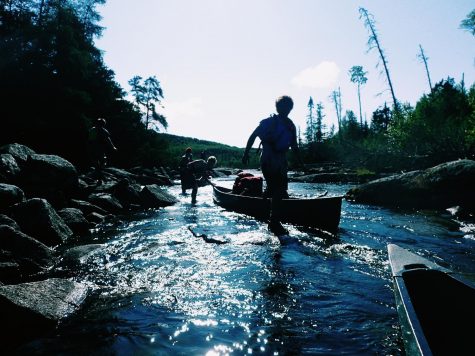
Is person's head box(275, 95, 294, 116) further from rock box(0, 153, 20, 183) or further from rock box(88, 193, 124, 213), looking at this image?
rock box(88, 193, 124, 213)

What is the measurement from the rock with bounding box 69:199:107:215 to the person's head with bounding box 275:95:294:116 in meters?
6.64

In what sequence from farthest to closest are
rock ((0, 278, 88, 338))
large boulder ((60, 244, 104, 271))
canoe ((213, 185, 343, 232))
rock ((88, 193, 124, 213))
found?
rock ((88, 193, 124, 213)) < canoe ((213, 185, 343, 232)) < large boulder ((60, 244, 104, 271)) < rock ((0, 278, 88, 338))

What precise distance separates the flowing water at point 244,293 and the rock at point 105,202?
356 cm

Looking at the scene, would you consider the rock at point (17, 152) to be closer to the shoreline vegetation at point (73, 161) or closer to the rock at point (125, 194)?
the shoreline vegetation at point (73, 161)

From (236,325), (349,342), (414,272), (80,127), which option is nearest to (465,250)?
(414,272)

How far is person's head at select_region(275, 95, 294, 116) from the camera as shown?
6449 mm

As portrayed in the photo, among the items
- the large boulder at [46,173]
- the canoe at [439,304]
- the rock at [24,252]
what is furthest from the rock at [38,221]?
the canoe at [439,304]

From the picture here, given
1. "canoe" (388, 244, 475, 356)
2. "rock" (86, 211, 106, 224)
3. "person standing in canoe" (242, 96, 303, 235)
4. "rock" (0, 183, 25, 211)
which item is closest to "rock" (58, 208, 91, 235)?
"rock" (86, 211, 106, 224)

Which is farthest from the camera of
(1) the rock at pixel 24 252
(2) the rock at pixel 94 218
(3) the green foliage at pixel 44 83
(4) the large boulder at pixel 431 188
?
(3) the green foliage at pixel 44 83

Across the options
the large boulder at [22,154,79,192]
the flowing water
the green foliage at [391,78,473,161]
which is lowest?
the flowing water

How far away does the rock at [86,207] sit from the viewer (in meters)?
9.32

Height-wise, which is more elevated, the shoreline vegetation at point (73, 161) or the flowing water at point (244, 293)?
the shoreline vegetation at point (73, 161)

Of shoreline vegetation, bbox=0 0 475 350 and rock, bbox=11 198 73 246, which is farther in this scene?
rock, bbox=11 198 73 246

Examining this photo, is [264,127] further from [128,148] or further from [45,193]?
[128,148]
